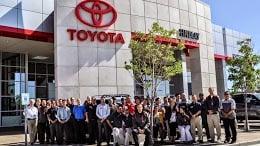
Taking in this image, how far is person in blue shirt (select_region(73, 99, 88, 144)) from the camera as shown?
1598 cm

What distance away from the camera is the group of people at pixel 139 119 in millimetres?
14180

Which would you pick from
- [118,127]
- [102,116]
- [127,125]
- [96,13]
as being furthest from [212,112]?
[96,13]

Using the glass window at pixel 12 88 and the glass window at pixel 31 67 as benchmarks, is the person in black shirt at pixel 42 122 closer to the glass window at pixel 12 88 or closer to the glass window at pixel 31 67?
the glass window at pixel 12 88

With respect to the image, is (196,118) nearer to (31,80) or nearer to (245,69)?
(245,69)

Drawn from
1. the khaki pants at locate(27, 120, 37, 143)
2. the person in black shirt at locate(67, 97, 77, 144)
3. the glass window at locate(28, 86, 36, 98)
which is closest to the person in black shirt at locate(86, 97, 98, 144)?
the person in black shirt at locate(67, 97, 77, 144)

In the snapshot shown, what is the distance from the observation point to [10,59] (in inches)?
1113

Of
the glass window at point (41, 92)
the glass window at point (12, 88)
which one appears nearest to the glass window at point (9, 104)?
the glass window at point (12, 88)

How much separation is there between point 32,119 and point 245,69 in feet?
37.9

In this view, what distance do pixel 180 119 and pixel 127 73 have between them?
29.5 ft

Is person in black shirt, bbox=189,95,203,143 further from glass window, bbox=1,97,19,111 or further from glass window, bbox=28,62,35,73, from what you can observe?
glass window, bbox=28,62,35,73

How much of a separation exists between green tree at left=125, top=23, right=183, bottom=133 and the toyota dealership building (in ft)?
3.98

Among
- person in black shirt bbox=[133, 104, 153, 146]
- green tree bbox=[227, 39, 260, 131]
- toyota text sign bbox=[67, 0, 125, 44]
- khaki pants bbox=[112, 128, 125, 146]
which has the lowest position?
khaki pants bbox=[112, 128, 125, 146]

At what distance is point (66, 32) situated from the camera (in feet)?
71.4

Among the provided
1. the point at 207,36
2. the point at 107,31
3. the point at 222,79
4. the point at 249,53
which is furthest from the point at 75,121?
the point at 222,79
